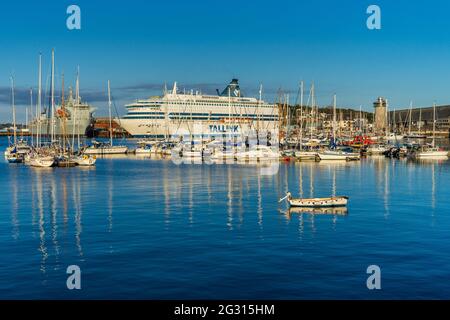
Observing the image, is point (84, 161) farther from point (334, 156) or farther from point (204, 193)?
point (334, 156)

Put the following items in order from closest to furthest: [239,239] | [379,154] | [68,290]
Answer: [68,290] → [239,239] → [379,154]

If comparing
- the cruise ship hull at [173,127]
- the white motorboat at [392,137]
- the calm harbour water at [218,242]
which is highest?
the cruise ship hull at [173,127]

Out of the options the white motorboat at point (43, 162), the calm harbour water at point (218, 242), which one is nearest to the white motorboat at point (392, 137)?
the white motorboat at point (43, 162)

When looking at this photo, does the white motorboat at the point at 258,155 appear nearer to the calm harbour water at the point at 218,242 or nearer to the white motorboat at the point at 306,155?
the white motorboat at the point at 306,155

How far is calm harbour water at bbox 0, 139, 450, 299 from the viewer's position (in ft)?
52.0

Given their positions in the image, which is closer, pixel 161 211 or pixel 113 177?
pixel 161 211

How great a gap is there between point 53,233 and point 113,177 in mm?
25029

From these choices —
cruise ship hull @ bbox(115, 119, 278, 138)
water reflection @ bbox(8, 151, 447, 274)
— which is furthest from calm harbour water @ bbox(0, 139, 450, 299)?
cruise ship hull @ bbox(115, 119, 278, 138)

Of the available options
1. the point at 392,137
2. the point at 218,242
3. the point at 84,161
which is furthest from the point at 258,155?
the point at 392,137

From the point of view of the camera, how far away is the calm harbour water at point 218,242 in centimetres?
1586

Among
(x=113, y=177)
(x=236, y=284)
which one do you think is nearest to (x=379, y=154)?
(x=113, y=177)

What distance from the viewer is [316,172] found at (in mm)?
52312

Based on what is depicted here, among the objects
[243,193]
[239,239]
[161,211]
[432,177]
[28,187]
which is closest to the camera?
[239,239]

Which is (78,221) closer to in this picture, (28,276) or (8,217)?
(8,217)
